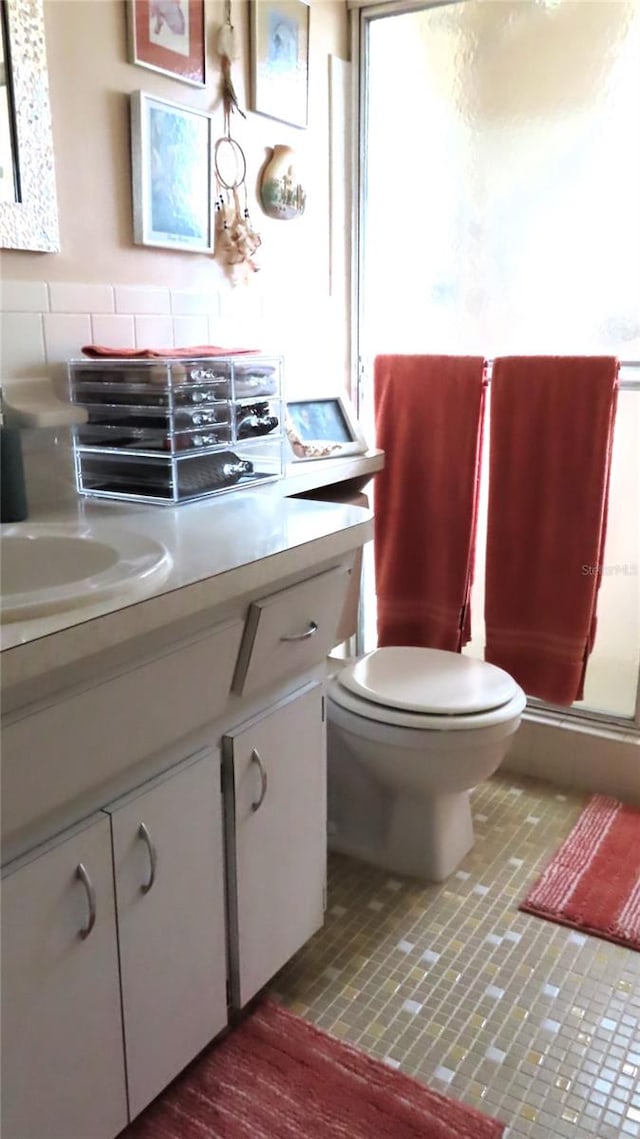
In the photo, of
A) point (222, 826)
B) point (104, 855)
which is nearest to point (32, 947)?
point (104, 855)

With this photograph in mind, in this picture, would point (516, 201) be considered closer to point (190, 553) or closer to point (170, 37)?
point (170, 37)

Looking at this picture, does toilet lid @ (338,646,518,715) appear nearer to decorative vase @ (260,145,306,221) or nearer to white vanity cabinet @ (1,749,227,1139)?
white vanity cabinet @ (1,749,227,1139)

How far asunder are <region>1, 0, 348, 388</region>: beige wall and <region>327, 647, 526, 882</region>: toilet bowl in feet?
2.58

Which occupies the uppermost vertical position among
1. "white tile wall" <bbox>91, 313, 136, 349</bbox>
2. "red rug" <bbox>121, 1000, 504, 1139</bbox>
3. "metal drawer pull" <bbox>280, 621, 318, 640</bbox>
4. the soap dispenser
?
"white tile wall" <bbox>91, 313, 136, 349</bbox>

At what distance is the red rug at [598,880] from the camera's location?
1785 millimetres

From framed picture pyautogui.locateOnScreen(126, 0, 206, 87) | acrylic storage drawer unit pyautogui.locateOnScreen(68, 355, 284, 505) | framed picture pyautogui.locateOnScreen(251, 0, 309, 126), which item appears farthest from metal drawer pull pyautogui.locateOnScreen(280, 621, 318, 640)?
framed picture pyautogui.locateOnScreen(251, 0, 309, 126)

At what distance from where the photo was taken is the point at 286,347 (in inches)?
84.9

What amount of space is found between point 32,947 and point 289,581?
0.59 meters

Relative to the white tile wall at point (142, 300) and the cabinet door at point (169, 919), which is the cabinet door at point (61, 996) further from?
the white tile wall at point (142, 300)

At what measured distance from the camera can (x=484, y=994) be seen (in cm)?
160

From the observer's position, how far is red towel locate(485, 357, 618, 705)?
208 cm

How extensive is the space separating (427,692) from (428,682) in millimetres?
56

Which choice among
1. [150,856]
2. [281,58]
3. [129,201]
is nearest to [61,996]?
[150,856]

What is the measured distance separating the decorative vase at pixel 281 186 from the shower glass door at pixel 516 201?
35 cm
